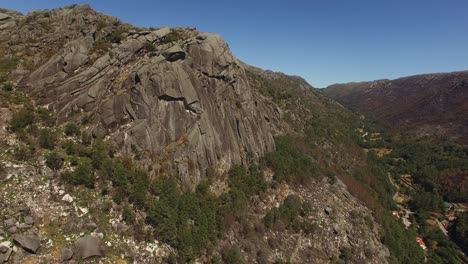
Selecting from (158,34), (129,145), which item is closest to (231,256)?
(129,145)

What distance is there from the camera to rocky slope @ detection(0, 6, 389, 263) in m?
28.8

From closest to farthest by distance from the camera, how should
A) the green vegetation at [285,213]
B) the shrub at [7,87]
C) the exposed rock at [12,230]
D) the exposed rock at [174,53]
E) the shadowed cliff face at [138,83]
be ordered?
1. the exposed rock at [12,230]
2. the shrub at [7,87]
3. the shadowed cliff face at [138,83]
4. the exposed rock at [174,53]
5. the green vegetation at [285,213]

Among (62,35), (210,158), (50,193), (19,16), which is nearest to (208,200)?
(210,158)

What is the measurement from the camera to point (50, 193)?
1176 inches

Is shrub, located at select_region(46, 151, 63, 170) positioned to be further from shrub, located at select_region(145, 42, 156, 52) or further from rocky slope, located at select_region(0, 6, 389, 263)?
shrub, located at select_region(145, 42, 156, 52)

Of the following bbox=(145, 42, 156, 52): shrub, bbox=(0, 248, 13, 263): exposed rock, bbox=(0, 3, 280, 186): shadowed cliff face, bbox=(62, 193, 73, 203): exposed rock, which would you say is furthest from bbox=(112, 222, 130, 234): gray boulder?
bbox=(145, 42, 156, 52): shrub

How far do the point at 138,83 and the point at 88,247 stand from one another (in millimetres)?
22427

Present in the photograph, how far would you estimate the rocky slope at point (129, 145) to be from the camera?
28.8 m

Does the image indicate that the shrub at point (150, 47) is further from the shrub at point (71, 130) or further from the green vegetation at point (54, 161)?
the green vegetation at point (54, 161)

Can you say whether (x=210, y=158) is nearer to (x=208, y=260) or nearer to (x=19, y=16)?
(x=208, y=260)

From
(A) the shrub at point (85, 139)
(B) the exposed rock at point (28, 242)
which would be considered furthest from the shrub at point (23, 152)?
(B) the exposed rock at point (28, 242)

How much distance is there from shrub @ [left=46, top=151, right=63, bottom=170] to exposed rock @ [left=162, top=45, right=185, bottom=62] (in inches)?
815

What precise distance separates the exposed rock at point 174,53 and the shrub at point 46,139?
18987 mm

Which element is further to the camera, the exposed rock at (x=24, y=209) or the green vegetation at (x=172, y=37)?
the green vegetation at (x=172, y=37)
